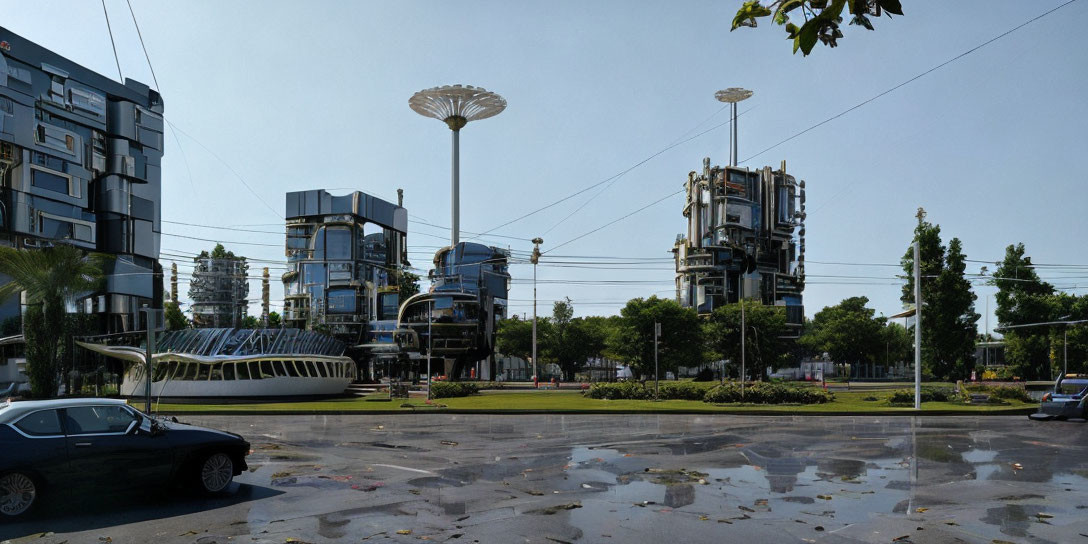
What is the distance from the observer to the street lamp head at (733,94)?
386ft

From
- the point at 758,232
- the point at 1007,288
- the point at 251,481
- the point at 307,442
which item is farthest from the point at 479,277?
the point at 251,481

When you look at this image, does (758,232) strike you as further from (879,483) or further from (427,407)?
(879,483)

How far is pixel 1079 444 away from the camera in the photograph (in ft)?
66.0

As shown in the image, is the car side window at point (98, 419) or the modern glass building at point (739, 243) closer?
the car side window at point (98, 419)

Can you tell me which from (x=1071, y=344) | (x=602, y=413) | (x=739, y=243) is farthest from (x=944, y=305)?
(x=602, y=413)

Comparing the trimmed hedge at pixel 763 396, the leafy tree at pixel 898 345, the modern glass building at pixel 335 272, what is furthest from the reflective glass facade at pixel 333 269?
the leafy tree at pixel 898 345

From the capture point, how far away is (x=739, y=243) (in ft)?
343

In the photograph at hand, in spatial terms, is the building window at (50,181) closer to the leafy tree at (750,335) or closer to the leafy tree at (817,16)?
the leafy tree at (750,335)

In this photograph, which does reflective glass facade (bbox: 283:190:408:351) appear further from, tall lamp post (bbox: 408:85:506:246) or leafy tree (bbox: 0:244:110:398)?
leafy tree (bbox: 0:244:110:398)

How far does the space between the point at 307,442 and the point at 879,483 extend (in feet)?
46.6

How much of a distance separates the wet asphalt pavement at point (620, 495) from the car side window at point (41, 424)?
0.95 metres

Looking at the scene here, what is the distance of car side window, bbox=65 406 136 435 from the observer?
37.3ft

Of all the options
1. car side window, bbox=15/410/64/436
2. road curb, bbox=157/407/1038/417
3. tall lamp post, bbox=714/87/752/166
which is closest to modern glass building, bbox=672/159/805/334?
tall lamp post, bbox=714/87/752/166

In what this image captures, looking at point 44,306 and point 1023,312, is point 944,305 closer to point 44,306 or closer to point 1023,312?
point 1023,312
